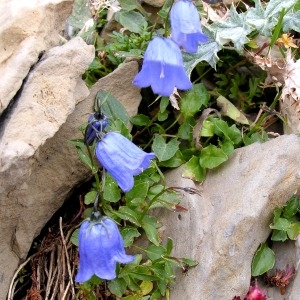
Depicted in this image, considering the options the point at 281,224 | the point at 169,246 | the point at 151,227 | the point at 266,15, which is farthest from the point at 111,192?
the point at 266,15

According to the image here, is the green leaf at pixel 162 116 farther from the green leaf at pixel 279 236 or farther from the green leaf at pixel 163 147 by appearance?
the green leaf at pixel 279 236

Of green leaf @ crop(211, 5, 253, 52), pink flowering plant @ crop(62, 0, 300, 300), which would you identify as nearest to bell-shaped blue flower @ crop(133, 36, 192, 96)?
pink flowering plant @ crop(62, 0, 300, 300)

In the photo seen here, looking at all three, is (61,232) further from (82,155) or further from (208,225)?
(208,225)

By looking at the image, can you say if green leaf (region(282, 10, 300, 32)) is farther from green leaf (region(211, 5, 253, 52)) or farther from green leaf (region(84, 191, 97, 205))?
green leaf (region(84, 191, 97, 205))

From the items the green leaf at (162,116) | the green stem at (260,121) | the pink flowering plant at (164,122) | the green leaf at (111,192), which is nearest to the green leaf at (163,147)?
the pink flowering plant at (164,122)

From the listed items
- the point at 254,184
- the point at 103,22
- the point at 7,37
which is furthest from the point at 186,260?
the point at 103,22

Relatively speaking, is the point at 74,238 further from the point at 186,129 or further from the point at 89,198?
the point at 186,129
